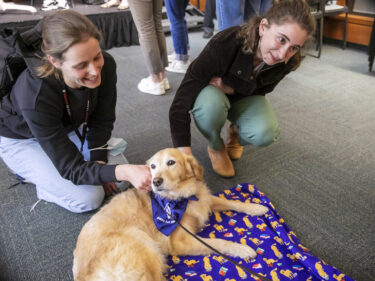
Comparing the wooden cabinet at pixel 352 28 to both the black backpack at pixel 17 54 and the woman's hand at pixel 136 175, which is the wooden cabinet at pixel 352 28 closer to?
the woman's hand at pixel 136 175

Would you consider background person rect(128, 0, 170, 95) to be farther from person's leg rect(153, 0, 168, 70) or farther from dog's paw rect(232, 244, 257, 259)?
dog's paw rect(232, 244, 257, 259)

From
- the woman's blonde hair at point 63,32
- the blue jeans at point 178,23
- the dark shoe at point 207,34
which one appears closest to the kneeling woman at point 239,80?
the woman's blonde hair at point 63,32

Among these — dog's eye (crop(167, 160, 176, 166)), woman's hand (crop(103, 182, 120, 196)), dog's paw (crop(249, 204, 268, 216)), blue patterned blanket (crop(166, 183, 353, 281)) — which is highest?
dog's eye (crop(167, 160, 176, 166))

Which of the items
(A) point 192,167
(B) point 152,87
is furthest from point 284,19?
(B) point 152,87

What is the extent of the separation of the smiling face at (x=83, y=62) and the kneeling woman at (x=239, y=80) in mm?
651

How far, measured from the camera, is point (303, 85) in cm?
395

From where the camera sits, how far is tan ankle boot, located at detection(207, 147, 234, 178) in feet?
7.57

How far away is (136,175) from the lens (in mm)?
1584

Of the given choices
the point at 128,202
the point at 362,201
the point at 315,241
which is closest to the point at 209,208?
the point at 128,202

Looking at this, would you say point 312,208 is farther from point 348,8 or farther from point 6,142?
point 348,8

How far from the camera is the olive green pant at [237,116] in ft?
6.95

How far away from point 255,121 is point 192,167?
69 centimetres

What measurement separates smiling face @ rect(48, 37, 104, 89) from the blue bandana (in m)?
0.78

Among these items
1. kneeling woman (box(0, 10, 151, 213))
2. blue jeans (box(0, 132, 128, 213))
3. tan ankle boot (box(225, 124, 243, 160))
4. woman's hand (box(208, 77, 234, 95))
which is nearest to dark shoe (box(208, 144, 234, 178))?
tan ankle boot (box(225, 124, 243, 160))
